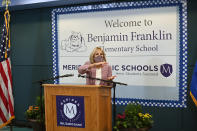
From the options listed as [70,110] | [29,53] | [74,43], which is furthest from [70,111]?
[29,53]

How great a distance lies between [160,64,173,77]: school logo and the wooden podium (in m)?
1.60

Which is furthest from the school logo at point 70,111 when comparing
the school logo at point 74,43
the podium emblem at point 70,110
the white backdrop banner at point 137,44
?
the school logo at point 74,43

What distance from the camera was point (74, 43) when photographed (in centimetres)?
418

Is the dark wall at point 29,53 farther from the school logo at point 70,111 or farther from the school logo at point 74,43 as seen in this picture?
the school logo at point 70,111

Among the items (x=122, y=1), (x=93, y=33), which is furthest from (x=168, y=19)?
(x=93, y=33)

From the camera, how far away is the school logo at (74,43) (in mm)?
4133

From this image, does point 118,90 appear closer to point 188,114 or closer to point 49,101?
point 188,114

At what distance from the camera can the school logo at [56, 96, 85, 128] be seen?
2.21 meters

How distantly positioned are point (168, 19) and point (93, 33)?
133cm

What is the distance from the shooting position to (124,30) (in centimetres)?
382

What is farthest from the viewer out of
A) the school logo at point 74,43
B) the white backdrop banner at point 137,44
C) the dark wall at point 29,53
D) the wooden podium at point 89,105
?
the dark wall at point 29,53

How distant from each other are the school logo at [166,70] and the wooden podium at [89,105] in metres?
1.60

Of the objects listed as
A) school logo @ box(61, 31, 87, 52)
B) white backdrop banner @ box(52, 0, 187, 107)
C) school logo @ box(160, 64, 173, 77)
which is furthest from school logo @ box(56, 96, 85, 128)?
school logo @ box(61, 31, 87, 52)

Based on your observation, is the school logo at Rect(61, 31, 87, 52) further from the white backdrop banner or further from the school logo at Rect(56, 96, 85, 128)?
the school logo at Rect(56, 96, 85, 128)
